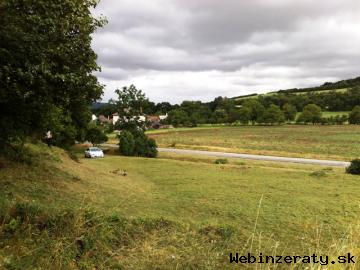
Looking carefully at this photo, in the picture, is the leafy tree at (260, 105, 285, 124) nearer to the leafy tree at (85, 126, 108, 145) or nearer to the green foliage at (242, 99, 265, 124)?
the green foliage at (242, 99, 265, 124)

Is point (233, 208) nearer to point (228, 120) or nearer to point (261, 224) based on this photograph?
point (261, 224)

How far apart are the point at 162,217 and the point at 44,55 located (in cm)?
572

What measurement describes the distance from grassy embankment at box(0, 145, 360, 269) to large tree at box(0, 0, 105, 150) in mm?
3112

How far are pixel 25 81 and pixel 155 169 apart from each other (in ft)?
68.8

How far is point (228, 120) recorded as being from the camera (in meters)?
168

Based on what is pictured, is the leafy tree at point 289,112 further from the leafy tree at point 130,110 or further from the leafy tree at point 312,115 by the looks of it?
the leafy tree at point 130,110

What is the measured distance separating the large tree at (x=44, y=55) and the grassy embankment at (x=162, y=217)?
10.2 ft

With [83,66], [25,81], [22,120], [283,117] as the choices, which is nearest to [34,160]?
[22,120]

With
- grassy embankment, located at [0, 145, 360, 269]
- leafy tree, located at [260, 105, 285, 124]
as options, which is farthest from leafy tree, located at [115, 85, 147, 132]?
leafy tree, located at [260, 105, 285, 124]

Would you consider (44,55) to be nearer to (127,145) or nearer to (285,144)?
(127,145)

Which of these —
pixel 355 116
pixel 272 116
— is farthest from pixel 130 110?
pixel 355 116

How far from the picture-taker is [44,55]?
33.9 ft

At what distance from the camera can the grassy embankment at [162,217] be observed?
22.4ft

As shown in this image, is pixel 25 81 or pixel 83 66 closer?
pixel 25 81
